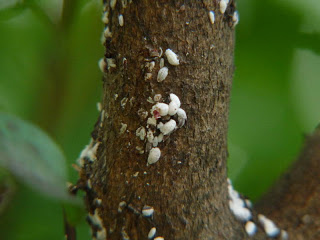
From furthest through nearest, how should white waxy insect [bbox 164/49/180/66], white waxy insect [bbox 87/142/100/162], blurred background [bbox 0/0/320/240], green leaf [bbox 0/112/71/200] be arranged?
blurred background [bbox 0/0/320/240] < white waxy insect [bbox 87/142/100/162] < white waxy insect [bbox 164/49/180/66] < green leaf [bbox 0/112/71/200]

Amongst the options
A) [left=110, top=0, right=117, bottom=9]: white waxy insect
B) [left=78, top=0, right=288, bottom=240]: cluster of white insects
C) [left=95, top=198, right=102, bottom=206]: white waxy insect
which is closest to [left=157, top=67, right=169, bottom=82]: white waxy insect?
[left=78, top=0, right=288, bottom=240]: cluster of white insects

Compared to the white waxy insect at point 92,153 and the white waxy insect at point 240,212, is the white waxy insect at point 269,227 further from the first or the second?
the white waxy insect at point 92,153

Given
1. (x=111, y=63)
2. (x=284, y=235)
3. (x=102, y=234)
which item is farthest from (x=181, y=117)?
(x=284, y=235)

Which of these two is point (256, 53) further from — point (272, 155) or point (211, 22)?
point (211, 22)

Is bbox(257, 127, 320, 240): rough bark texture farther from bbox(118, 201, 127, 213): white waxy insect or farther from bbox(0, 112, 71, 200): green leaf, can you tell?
bbox(0, 112, 71, 200): green leaf

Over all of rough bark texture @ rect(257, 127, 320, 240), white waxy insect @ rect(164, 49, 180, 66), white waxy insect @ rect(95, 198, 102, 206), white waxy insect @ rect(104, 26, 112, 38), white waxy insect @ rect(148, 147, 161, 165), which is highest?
white waxy insect @ rect(104, 26, 112, 38)

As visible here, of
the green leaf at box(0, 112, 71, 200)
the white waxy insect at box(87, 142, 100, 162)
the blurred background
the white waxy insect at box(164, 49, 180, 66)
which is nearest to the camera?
the green leaf at box(0, 112, 71, 200)
